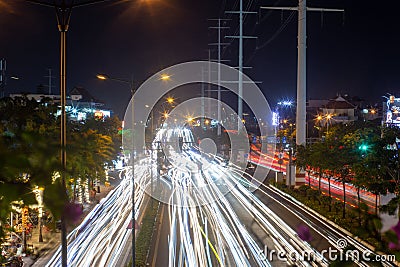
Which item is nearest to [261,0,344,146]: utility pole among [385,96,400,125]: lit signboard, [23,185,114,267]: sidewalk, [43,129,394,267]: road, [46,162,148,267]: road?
[43,129,394,267]: road

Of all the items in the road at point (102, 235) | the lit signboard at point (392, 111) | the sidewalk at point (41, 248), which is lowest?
the sidewalk at point (41, 248)

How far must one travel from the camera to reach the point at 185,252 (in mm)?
14492

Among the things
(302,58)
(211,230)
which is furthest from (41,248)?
(302,58)

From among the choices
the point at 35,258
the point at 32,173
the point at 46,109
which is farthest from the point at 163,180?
the point at 32,173

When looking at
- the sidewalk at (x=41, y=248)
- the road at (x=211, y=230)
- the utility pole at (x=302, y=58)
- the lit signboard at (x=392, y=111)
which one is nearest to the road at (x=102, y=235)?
the road at (x=211, y=230)

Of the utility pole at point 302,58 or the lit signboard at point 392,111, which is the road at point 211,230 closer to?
the utility pole at point 302,58

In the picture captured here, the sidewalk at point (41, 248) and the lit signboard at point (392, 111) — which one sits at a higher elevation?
the lit signboard at point (392, 111)

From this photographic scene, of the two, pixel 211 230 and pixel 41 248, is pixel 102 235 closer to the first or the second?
pixel 41 248

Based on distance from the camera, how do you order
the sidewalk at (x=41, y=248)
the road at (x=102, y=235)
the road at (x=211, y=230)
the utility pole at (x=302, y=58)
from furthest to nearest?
the utility pole at (x=302, y=58) < the sidewalk at (x=41, y=248) < the road at (x=102, y=235) < the road at (x=211, y=230)

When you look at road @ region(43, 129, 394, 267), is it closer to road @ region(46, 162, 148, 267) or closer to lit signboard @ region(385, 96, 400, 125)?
road @ region(46, 162, 148, 267)

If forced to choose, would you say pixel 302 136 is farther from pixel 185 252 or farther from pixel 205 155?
pixel 205 155

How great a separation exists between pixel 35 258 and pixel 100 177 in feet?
19.7

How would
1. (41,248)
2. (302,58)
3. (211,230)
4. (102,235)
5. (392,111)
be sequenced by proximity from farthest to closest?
(392,111)
(302,58)
(211,230)
(102,235)
(41,248)

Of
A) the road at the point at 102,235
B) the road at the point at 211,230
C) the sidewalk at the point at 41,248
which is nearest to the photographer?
the road at the point at 211,230
